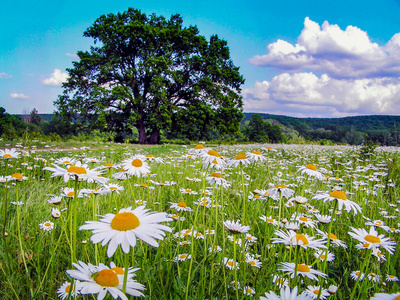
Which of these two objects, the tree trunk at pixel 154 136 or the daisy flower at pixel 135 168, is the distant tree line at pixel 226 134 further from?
the daisy flower at pixel 135 168

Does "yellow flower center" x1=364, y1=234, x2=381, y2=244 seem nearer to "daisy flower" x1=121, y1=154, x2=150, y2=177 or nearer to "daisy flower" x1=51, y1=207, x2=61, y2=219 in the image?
"daisy flower" x1=121, y1=154, x2=150, y2=177

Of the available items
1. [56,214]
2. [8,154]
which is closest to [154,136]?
[8,154]

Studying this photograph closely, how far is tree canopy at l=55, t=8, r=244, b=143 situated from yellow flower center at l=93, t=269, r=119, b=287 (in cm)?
1811

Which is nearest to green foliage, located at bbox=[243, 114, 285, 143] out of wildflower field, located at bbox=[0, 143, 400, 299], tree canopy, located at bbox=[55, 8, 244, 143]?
tree canopy, located at bbox=[55, 8, 244, 143]

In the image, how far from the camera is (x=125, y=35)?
60.1ft

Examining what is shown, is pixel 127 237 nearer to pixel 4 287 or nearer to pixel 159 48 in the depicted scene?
pixel 4 287

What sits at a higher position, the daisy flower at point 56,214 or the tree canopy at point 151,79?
the tree canopy at point 151,79

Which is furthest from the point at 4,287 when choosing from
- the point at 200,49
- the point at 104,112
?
the point at 200,49

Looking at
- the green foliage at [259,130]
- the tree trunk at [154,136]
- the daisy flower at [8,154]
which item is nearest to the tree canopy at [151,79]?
the tree trunk at [154,136]

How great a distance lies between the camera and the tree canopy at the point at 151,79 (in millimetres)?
18828

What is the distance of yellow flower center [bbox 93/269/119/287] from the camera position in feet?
2.19

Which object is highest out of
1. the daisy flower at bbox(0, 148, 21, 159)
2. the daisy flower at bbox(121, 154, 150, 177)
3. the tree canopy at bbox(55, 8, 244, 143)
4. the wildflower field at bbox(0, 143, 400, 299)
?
the tree canopy at bbox(55, 8, 244, 143)

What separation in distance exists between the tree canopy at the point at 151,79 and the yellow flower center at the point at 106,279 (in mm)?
18113

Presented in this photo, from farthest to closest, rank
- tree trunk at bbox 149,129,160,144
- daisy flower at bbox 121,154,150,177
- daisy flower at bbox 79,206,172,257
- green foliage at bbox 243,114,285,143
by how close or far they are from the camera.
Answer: green foliage at bbox 243,114,285,143 → tree trunk at bbox 149,129,160,144 → daisy flower at bbox 121,154,150,177 → daisy flower at bbox 79,206,172,257
